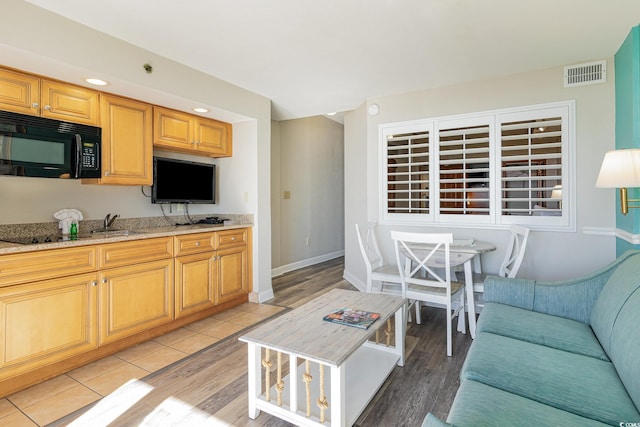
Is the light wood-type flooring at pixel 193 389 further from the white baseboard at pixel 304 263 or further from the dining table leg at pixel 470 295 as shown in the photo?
the white baseboard at pixel 304 263

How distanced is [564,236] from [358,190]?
2279 millimetres

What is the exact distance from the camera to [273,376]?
7.25 ft

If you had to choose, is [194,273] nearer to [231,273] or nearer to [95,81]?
[231,273]

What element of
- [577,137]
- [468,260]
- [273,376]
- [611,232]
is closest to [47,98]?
[273,376]

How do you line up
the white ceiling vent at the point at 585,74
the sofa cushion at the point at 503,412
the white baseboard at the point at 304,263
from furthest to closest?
1. the white baseboard at the point at 304,263
2. the white ceiling vent at the point at 585,74
3. the sofa cushion at the point at 503,412

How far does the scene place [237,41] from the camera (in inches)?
101

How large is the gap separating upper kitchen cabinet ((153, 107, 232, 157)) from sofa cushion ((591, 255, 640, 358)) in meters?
3.59

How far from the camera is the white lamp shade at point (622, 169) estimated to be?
1913 millimetres

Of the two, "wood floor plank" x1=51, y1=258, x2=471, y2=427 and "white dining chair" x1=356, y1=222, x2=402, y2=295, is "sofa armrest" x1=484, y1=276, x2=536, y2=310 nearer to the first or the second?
"wood floor plank" x1=51, y1=258, x2=471, y2=427

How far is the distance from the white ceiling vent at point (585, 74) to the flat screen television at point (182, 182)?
3.79 metres

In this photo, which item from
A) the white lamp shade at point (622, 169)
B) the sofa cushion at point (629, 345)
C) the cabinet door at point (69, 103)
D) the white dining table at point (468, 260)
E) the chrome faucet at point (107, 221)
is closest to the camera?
the sofa cushion at point (629, 345)

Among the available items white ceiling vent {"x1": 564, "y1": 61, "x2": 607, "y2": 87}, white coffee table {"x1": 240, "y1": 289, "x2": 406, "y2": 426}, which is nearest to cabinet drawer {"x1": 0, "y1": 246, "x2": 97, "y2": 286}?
white coffee table {"x1": 240, "y1": 289, "x2": 406, "y2": 426}

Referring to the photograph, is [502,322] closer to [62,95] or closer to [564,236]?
[564,236]

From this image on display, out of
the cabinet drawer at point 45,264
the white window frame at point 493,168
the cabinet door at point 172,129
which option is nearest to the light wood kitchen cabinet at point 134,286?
the cabinet drawer at point 45,264
